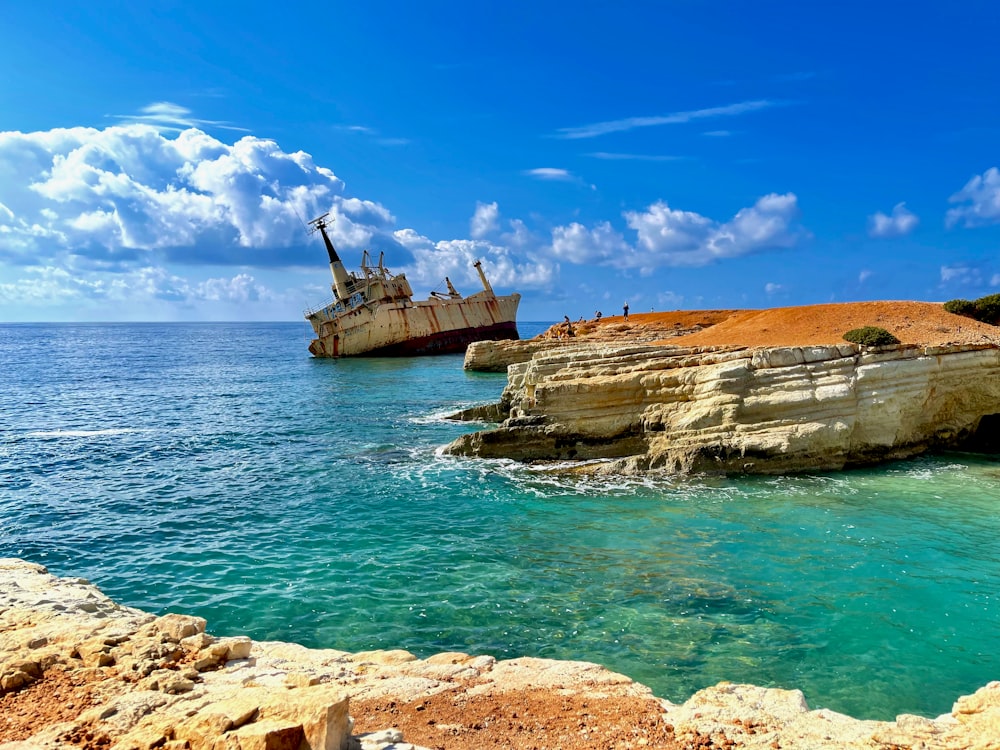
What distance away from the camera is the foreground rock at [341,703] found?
16.0ft

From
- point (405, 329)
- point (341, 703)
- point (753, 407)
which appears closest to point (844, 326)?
point (753, 407)

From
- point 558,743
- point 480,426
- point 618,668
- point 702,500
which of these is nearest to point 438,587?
point 618,668

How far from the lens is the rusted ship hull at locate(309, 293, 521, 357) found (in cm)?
6475

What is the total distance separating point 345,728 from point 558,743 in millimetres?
1989

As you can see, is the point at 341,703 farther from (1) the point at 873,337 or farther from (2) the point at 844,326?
(2) the point at 844,326

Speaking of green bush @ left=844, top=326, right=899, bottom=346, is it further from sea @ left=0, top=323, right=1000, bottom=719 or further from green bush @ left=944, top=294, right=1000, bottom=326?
green bush @ left=944, top=294, right=1000, bottom=326

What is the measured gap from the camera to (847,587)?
1079 cm

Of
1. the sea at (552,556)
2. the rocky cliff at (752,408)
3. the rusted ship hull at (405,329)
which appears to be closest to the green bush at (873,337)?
the rocky cliff at (752,408)

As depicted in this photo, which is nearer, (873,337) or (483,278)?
(873,337)

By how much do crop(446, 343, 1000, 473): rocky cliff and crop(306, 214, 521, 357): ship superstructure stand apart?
4487 cm

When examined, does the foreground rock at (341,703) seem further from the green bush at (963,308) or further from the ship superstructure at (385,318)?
the ship superstructure at (385,318)

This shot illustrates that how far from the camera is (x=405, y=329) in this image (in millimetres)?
65562

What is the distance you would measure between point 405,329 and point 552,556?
54775 mm

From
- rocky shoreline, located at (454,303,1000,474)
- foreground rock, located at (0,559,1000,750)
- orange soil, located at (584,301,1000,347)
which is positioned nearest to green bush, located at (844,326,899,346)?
rocky shoreline, located at (454,303,1000,474)
